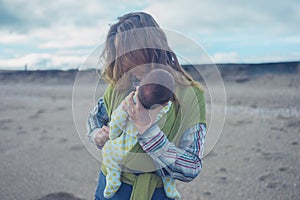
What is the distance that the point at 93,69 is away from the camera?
1252 millimetres

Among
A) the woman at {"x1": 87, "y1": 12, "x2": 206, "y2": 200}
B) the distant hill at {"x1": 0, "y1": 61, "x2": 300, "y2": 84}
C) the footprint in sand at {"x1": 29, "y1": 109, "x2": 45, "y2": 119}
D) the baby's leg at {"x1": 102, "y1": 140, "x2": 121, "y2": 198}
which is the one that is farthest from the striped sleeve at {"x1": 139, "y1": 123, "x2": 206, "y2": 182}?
the footprint in sand at {"x1": 29, "y1": 109, "x2": 45, "y2": 119}

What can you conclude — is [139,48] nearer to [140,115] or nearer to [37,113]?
[140,115]

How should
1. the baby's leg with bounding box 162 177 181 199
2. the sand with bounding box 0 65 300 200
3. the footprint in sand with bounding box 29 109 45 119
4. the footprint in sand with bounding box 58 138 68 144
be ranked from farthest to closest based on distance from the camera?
1. the footprint in sand with bounding box 29 109 45 119
2. the footprint in sand with bounding box 58 138 68 144
3. the sand with bounding box 0 65 300 200
4. the baby's leg with bounding box 162 177 181 199

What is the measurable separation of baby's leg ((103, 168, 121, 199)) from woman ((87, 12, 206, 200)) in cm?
3

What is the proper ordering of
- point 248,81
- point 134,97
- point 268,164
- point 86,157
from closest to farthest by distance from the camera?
point 134,97 → point 268,164 → point 86,157 → point 248,81

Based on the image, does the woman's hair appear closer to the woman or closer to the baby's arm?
the woman

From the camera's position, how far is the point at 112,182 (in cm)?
110

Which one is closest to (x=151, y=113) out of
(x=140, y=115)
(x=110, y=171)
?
(x=140, y=115)

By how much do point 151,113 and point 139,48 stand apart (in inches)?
7.6

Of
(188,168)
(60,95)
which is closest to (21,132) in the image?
(188,168)

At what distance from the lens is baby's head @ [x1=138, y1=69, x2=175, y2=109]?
904mm

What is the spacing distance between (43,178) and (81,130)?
238 centimetres

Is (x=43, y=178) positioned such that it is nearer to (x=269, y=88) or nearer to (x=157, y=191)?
(x=157, y=191)

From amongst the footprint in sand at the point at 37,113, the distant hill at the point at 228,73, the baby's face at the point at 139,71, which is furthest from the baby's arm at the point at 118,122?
the footprint in sand at the point at 37,113
